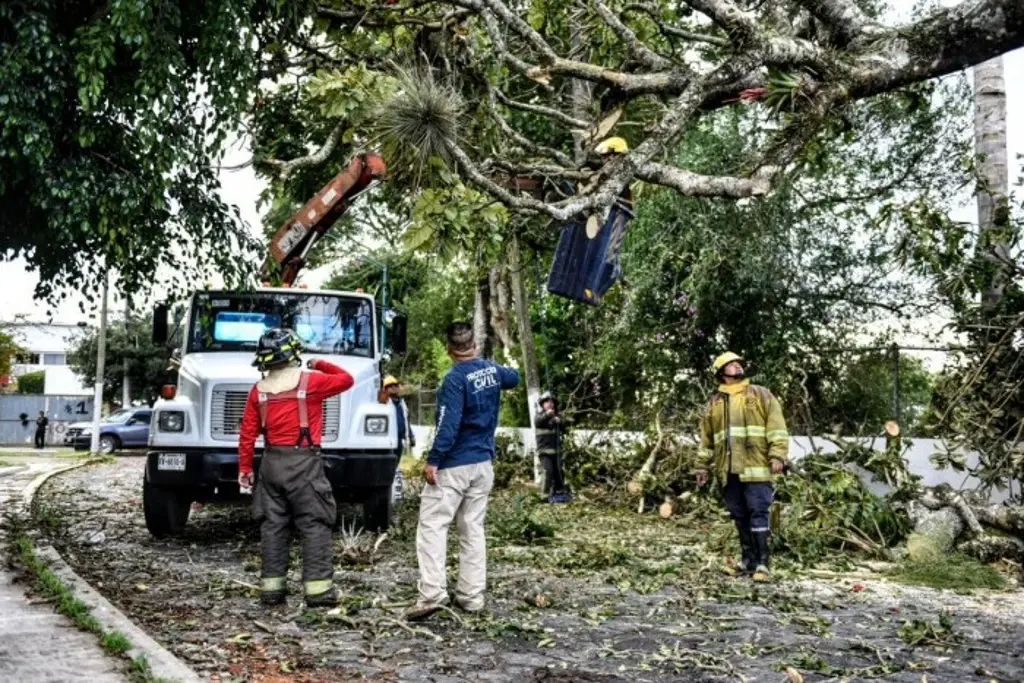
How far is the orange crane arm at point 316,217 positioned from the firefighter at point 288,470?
3.66m

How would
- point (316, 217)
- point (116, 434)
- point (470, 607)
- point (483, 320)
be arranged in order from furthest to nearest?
point (116, 434) < point (483, 320) < point (316, 217) < point (470, 607)

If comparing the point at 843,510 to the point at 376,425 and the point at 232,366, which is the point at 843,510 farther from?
the point at 232,366

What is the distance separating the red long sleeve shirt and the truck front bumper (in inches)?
78.2

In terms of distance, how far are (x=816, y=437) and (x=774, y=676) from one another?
8185 millimetres

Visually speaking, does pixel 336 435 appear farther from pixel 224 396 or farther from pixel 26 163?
pixel 26 163

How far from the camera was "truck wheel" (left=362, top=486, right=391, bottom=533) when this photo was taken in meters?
10.4

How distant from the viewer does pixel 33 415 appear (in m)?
44.0

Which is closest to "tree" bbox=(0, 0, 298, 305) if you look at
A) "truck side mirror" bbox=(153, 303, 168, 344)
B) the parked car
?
"truck side mirror" bbox=(153, 303, 168, 344)

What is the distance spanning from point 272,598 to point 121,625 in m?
1.30

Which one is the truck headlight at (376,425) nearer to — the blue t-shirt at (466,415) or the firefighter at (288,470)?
the firefighter at (288,470)

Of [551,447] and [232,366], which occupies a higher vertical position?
[232,366]

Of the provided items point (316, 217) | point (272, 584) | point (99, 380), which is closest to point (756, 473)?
point (272, 584)

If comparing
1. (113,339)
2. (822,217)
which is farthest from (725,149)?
(113,339)

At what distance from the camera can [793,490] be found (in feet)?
37.6
